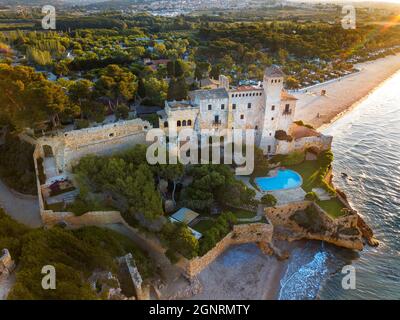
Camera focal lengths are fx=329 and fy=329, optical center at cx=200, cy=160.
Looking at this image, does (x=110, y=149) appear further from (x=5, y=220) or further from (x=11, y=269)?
(x=11, y=269)

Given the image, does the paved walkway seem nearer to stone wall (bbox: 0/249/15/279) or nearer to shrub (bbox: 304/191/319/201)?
stone wall (bbox: 0/249/15/279)

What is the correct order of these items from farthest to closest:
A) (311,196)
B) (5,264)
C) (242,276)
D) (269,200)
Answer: (311,196) → (269,200) → (242,276) → (5,264)

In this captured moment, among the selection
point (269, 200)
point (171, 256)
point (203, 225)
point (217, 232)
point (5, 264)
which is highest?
point (5, 264)

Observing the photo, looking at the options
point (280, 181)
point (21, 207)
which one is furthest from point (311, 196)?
point (21, 207)

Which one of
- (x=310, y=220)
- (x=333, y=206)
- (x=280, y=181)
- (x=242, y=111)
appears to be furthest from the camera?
(x=242, y=111)

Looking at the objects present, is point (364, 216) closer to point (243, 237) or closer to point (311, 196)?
point (311, 196)

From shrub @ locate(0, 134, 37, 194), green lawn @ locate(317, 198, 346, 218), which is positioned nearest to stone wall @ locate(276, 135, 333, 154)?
green lawn @ locate(317, 198, 346, 218)
